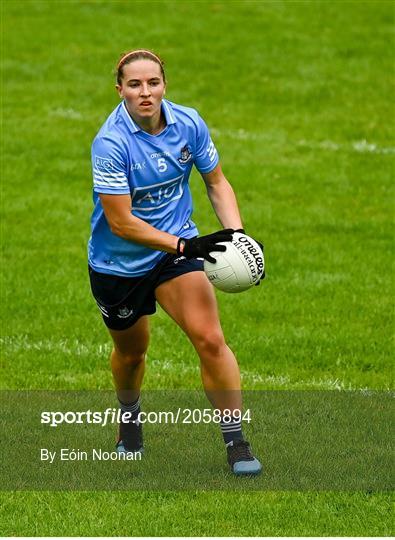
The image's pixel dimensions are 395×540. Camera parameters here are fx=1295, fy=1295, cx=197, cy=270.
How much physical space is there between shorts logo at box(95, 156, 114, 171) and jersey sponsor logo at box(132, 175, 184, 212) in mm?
248

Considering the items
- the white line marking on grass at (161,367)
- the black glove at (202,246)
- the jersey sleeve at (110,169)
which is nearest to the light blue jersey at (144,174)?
the jersey sleeve at (110,169)

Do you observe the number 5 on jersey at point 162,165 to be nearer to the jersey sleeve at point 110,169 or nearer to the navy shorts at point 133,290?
the jersey sleeve at point 110,169

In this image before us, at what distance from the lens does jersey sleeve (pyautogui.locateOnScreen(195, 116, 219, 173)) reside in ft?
24.8

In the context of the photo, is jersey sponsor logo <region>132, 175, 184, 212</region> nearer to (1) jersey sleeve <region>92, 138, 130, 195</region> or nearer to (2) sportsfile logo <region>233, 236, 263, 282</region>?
(1) jersey sleeve <region>92, 138, 130, 195</region>

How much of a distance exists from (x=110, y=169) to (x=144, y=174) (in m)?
0.23

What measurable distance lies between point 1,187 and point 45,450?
766 cm

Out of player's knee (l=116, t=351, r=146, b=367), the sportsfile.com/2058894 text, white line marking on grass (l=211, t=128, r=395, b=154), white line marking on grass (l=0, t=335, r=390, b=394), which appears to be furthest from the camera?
white line marking on grass (l=211, t=128, r=395, b=154)

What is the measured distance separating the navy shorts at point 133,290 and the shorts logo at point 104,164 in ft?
2.19

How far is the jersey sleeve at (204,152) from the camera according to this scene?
24.8ft

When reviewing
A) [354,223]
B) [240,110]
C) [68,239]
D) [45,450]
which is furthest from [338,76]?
[45,450]

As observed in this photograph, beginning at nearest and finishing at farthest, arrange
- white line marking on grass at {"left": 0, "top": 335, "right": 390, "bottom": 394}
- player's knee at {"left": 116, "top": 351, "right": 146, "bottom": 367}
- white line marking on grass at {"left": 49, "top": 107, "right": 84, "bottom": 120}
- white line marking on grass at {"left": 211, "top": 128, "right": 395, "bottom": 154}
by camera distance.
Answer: player's knee at {"left": 116, "top": 351, "right": 146, "bottom": 367} < white line marking on grass at {"left": 0, "top": 335, "right": 390, "bottom": 394} < white line marking on grass at {"left": 211, "top": 128, "right": 395, "bottom": 154} < white line marking on grass at {"left": 49, "top": 107, "right": 84, "bottom": 120}

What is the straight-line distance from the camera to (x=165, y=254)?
754 centimetres

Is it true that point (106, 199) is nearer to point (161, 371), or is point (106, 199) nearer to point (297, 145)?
point (161, 371)

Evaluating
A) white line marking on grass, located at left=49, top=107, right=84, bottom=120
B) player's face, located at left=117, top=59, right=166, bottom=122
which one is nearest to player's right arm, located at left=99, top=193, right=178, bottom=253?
player's face, located at left=117, top=59, right=166, bottom=122
